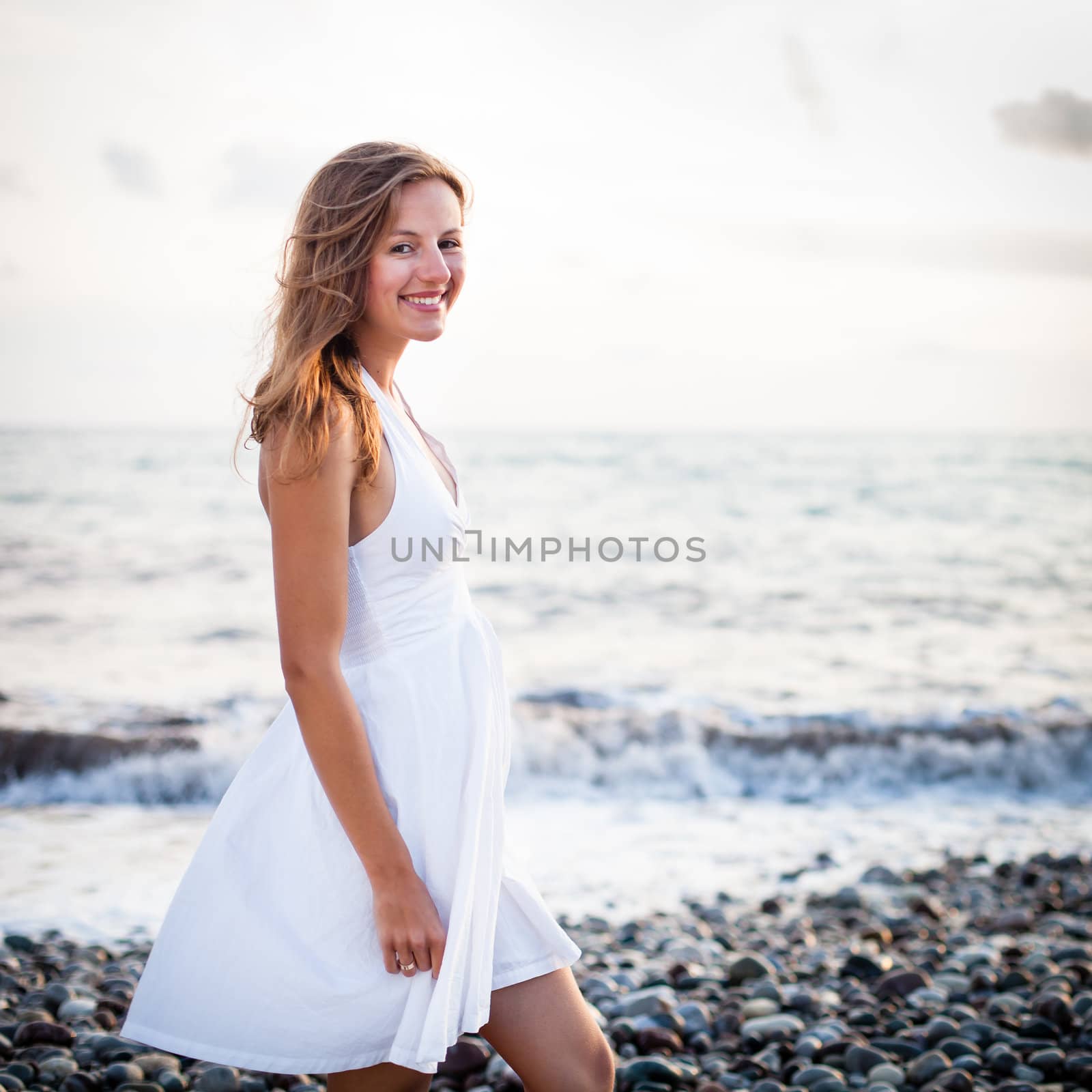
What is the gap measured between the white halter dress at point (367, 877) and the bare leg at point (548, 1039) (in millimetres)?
42

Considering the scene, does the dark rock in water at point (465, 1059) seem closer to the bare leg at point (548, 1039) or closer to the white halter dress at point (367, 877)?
the bare leg at point (548, 1039)

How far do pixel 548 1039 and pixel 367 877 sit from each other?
0.43 m

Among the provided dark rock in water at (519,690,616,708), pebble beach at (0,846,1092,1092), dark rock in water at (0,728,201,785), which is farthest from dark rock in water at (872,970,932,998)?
dark rock in water at (0,728,201,785)

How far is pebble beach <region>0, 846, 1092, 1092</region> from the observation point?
3.19 m

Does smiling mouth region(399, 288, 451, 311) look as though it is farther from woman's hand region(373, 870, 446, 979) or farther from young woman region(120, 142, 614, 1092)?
woman's hand region(373, 870, 446, 979)

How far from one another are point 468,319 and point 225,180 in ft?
21.2

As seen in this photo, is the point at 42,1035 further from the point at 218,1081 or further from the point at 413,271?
the point at 413,271

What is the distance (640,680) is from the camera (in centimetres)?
1070

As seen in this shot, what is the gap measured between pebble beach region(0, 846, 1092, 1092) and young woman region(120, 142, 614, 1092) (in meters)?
1.45

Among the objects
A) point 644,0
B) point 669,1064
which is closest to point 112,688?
point 669,1064

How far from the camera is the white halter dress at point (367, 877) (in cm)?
166

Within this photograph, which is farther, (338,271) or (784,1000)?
(784,1000)

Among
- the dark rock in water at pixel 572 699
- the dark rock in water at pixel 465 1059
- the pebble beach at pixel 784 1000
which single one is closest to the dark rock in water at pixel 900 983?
the pebble beach at pixel 784 1000

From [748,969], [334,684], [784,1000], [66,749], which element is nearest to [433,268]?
[334,684]
